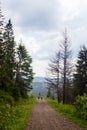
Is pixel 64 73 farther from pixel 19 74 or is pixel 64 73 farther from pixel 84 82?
pixel 19 74

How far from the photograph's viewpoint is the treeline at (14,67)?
143ft

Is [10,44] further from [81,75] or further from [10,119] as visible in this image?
[10,119]

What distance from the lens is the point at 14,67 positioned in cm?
5378

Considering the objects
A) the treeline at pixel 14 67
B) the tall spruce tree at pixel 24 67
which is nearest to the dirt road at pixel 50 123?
the treeline at pixel 14 67

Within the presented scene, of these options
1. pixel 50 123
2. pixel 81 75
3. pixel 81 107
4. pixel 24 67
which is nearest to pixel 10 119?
pixel 50 123

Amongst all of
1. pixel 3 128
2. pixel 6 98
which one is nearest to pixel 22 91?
pixel 6 98

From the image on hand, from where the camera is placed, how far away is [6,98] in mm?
37062

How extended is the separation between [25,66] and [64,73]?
2518 centimetres

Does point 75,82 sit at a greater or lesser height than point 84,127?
greater


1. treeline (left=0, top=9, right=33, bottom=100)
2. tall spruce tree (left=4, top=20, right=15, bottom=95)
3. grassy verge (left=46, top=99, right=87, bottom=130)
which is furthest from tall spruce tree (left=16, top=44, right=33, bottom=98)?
grassy verge (left=46, top=99, right=87, bottom=130)

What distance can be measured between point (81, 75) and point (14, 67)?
40.5ft

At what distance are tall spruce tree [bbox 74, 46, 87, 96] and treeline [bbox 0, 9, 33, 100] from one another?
1002cm

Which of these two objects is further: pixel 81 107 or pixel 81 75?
pixel 81 75

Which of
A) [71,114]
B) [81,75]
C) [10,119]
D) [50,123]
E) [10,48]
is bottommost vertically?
[50,123]
